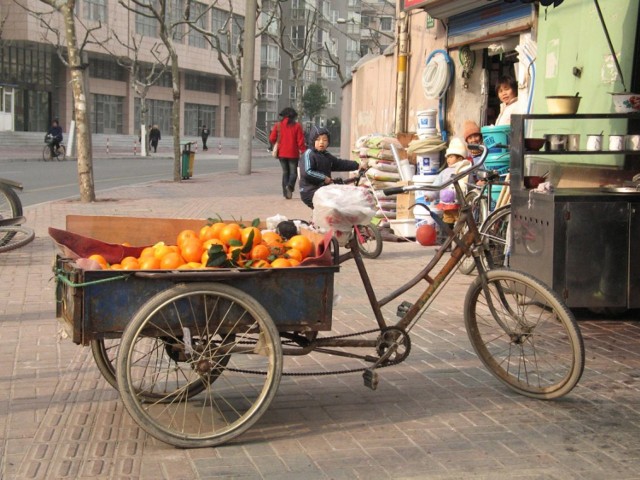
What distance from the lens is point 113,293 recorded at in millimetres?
4402

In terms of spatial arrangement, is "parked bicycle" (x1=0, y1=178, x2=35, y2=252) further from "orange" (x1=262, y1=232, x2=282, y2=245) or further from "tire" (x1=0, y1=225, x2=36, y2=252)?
"orange" (x1=262, y1=232, x2=282, y2=245)

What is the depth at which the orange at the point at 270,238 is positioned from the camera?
4934 mm

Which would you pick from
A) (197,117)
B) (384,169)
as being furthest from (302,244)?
(197,117)

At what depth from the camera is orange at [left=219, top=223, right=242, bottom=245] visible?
4.86 metres

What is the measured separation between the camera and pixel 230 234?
4.88 metres

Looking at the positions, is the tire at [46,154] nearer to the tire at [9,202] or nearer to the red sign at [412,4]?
the red sign at [412,4]

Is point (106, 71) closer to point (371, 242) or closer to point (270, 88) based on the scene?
point (270, 88)

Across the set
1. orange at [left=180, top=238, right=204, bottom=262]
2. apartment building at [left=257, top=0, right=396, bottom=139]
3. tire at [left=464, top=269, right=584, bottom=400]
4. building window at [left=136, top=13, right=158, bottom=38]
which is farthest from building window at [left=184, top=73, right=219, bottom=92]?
orange at [left=180, top=238, right=204, bottom=262]

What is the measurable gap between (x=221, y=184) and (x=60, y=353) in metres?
19.3

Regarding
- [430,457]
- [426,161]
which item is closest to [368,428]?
[430,457]

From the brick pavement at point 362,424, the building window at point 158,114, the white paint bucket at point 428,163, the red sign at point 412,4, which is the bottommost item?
the brick pavement at point 362,424

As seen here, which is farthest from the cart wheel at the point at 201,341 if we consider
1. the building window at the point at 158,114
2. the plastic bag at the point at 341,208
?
the building window at the point at 158,114

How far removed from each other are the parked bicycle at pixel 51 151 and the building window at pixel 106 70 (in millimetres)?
28789

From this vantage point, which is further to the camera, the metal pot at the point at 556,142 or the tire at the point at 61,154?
the tire at the point at 61,154
